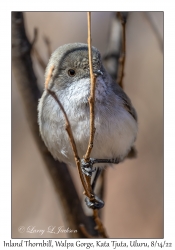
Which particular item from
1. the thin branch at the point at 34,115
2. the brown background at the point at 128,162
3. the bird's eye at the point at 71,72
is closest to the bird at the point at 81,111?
the bird's eye at the point at 71,72

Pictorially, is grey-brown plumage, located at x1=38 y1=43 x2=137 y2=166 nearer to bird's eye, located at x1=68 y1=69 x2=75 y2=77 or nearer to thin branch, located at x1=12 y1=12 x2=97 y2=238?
bird's eye, located at x1=68 y1=69 x2=75 y2=77

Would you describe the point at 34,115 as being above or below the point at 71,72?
below

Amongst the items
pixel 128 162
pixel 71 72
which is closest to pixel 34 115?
pixel 71 72

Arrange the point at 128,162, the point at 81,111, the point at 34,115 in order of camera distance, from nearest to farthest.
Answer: the point at 81,111 → the point at 34,115 → the point at 128,162

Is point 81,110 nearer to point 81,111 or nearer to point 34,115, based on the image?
point 81,111

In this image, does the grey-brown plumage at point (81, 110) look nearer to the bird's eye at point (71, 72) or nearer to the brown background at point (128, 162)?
the bird's eye at point (71, 72)

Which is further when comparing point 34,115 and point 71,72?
point 34,115
